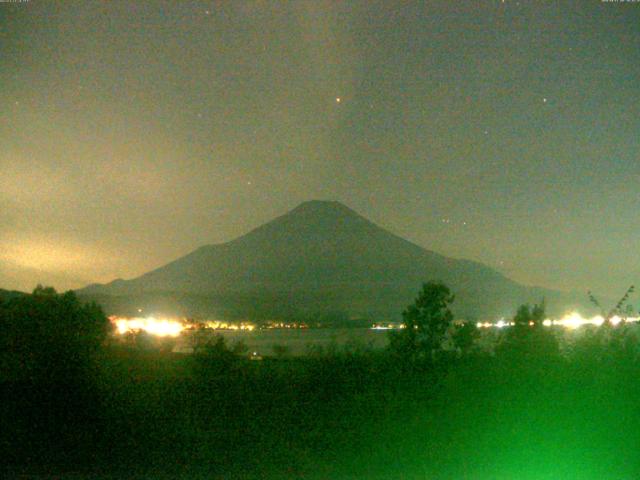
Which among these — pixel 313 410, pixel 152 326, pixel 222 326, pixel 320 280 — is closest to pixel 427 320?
pixel 222 326

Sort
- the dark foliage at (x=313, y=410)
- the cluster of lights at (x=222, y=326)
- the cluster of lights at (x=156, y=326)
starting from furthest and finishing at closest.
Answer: the cluster of lights at (x=222, y=326), the cluster of lights at (x=156, y=326), the dark foliage at (x=313, y=410)

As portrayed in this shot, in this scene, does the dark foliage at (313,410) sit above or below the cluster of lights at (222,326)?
below

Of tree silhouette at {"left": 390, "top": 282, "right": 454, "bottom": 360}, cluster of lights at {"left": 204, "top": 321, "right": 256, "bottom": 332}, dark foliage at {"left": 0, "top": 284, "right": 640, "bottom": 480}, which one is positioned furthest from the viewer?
tree silhouette at {"left": 390, "top": 282, "right": 454, "bottom": 360}

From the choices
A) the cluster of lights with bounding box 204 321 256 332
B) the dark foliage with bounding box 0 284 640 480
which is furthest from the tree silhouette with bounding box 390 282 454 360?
the dark foliage with bounding box 0 284 640 480

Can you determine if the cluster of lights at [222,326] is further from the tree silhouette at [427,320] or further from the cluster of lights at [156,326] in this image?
the tree silhouette at [427,320]

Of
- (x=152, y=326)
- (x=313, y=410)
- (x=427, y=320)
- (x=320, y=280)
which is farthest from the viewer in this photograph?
(x=320, y=280)

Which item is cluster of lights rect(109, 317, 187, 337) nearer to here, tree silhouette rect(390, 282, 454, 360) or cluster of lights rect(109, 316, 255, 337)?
cluster of lights rect(109, 316, 255, 337)

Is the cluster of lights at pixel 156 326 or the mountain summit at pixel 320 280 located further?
the mountain summit at pixel 320 280

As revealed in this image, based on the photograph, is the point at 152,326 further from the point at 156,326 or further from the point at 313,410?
the point at 313,410

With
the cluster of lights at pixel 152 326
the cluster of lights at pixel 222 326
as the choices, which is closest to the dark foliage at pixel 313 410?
the cluster of lights at pixel 152 326

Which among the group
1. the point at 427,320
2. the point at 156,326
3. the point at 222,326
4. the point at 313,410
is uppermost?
the point at 427,320

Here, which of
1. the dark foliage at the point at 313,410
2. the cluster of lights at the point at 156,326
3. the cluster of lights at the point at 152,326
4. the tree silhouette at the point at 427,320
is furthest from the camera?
the tree silhouette at the point at 427,320

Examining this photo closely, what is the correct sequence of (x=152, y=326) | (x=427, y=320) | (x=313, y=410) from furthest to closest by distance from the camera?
(x=427, y=320) < (x=152, y=326) < (x=313, y=410)
